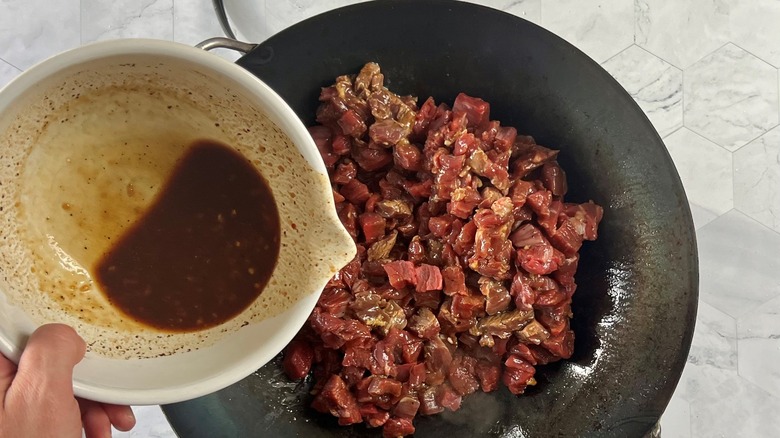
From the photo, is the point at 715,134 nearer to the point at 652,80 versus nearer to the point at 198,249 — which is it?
the point at 652,80

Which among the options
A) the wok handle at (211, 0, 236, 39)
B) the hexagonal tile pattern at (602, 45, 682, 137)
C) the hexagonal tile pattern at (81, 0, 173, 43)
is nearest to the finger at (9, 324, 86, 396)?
the wok handle at (211, 0, 236, 39)

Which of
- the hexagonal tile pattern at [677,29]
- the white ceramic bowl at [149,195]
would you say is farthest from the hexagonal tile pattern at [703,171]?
the white ceramic bowl at [149,195]

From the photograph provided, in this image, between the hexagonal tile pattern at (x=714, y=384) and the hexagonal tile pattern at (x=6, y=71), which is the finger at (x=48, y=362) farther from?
the hexagonal tile pattern at (x=714, y=384)

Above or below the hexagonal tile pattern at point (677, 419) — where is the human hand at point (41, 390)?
above

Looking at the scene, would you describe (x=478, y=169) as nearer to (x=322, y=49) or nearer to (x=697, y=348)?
(x=322, y=49)

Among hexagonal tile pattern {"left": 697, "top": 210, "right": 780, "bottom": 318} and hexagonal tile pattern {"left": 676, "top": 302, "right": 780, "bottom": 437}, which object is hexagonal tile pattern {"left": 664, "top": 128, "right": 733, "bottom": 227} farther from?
hexagonal tile pattern {"left": 676, "top": 302, "right": 780, "bottom": 437}
